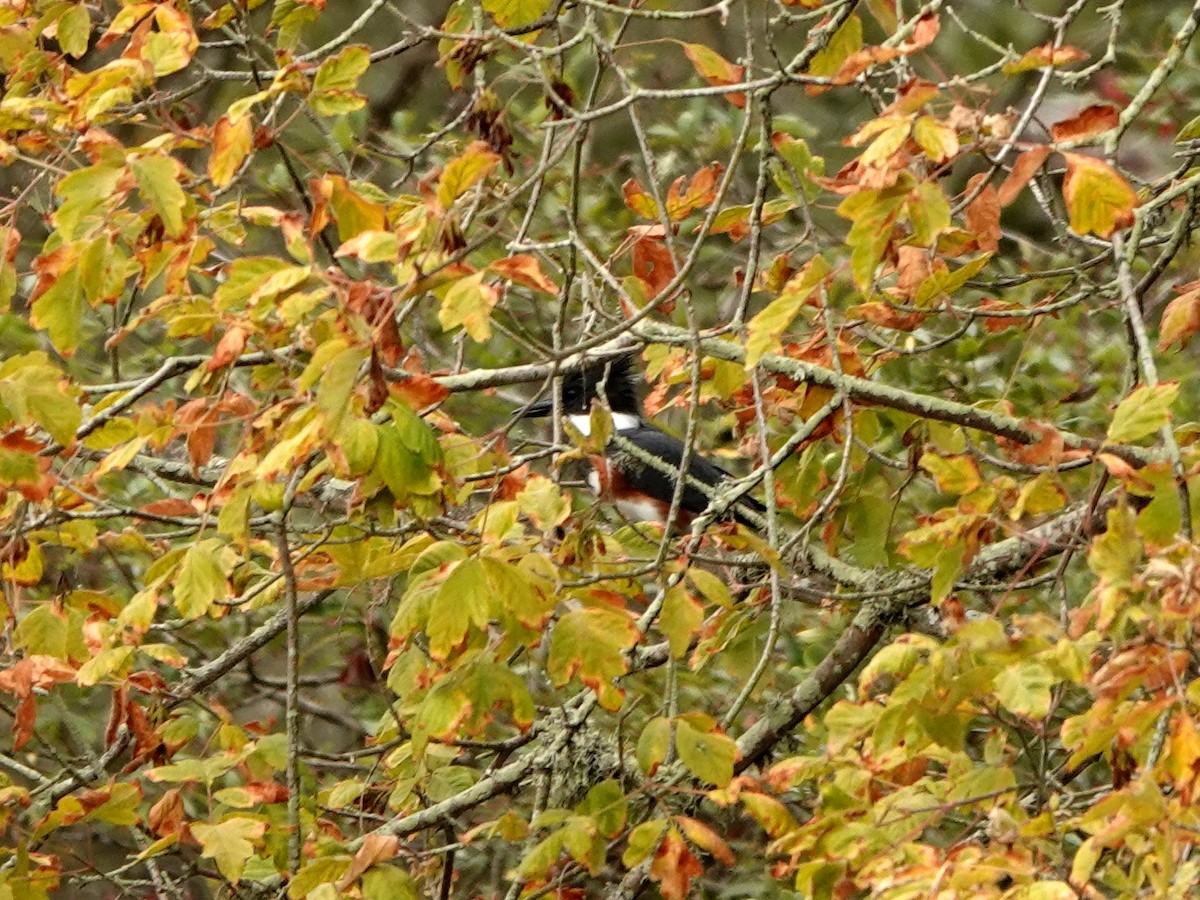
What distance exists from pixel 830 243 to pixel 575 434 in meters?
3.06

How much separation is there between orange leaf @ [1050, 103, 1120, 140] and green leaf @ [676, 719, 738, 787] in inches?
36.5

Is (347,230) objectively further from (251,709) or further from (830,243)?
(251,709)

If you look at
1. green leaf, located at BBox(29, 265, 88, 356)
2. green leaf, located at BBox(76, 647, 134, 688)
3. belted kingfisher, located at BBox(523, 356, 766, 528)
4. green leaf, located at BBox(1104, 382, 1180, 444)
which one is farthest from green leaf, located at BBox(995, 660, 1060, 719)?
belted kingfisher, located at BBox(523, 356, 766, 528)

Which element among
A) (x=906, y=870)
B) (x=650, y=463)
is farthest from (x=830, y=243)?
(x=906, y=870)

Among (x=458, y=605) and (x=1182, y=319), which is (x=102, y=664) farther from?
(x=1182, y=319)

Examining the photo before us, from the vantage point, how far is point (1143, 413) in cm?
202

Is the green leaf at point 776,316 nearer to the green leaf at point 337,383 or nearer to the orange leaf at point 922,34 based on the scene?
the orange leaf at point 922,34

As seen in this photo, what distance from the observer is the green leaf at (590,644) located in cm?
223

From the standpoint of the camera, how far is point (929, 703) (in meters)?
2.13

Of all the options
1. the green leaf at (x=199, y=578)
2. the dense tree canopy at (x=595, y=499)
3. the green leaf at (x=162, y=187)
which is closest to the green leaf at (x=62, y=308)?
the dense tree canopy at (x=595, y=499)

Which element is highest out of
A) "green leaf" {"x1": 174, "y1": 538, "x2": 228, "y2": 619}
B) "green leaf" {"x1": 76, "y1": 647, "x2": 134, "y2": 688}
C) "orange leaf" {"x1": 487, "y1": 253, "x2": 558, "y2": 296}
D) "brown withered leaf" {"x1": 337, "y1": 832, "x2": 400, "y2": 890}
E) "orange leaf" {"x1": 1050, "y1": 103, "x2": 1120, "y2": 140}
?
"orange leaf" {"x1": 1050, "y1": 103, "x2": 1120, "y2": 140}

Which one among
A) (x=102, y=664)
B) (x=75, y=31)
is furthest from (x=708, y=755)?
(x=75, y=31)

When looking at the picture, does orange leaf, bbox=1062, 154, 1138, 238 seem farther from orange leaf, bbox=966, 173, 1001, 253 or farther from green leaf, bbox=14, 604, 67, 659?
green leaf, bbox=14, 604, 67, 659

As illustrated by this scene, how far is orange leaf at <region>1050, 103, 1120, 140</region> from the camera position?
2156 millimetres
